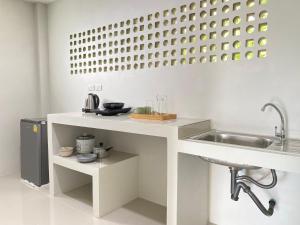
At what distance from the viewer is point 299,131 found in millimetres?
1608

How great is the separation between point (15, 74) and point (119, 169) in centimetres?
199

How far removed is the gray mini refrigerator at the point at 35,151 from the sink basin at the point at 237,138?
183 cm

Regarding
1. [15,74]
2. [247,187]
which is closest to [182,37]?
[247,187]

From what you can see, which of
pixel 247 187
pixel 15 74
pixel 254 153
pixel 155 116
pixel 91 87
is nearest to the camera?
pixel 254 153

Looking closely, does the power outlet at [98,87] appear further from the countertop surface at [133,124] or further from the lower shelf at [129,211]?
the lower shelf at [129,211]

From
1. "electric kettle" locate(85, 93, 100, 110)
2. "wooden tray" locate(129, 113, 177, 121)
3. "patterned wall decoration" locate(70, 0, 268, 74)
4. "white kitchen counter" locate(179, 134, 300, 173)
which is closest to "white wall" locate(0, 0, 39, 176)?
"patterned wall decoration" locate(70, 0, 268, 74)

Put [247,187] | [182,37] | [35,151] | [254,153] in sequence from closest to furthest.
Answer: [254,153], [247,187], [182,37], [35,151]

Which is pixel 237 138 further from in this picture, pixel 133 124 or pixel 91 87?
pixel 91 87

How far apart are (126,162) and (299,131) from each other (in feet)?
4.92

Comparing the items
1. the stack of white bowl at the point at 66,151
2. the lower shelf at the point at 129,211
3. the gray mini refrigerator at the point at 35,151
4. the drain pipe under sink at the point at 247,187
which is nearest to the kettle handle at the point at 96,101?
the stack of white bowl at the point at 66,151

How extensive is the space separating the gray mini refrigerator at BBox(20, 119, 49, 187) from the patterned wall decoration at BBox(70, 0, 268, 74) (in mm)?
876

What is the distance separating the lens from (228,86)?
1873mm

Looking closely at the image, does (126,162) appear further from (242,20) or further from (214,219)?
(242,20)

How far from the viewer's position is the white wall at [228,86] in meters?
1.62
